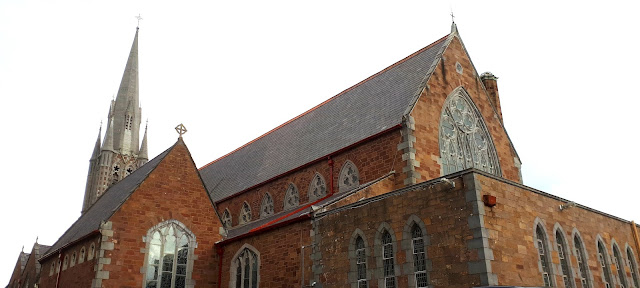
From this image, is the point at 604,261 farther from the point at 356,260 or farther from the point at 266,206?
the point at 266,206

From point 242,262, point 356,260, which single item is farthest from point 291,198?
point 356,260

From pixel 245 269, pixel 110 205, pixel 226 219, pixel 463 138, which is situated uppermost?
pixel 463 138

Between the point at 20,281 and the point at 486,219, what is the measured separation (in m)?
28.1

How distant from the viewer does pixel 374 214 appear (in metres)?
14.9

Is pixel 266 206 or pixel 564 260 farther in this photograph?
pixel 266 206

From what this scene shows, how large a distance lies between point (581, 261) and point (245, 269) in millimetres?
11265

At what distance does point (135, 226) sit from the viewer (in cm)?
2006

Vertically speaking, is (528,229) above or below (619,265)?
above

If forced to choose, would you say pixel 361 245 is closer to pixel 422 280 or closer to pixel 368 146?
pixel 422 280

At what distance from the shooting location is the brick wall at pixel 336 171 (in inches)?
765

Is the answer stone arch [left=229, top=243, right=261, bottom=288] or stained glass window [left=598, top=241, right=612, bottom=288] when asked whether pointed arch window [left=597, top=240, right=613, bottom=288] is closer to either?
stained glass window [left=598, top=241, right=612, bottom=288]

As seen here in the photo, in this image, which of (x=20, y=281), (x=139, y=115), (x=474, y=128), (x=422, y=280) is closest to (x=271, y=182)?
(x=474, y=128)

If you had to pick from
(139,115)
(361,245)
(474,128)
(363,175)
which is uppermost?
(139,115)

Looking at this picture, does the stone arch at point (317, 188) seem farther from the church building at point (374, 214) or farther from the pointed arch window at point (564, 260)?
the pointed arch window at point (564, 260)
